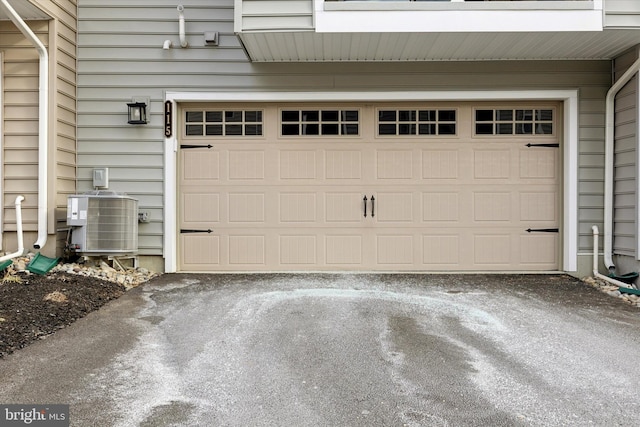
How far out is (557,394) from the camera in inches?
104

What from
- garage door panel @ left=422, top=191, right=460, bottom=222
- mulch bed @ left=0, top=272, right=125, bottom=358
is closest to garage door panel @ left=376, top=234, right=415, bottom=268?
garage door panel @ left=422, top=191, right=460, bottom=222

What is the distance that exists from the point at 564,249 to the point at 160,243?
16.2 ft

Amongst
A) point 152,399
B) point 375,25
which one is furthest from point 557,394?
point 375,25

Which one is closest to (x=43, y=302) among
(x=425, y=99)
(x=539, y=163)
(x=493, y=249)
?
(x=425, y=99)

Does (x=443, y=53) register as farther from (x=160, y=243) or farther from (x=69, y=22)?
(x=69, y=22)

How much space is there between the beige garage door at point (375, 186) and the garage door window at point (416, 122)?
0.01 meters

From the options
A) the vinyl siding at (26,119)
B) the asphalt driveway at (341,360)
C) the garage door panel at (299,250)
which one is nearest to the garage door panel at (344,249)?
the garage door panel at (299,250)

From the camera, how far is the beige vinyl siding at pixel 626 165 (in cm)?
529

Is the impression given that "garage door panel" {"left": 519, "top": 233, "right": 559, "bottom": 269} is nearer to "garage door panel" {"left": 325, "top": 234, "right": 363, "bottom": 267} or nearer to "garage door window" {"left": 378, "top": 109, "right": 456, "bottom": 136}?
"garage door window" {"left": 378, "top": 109, "right": 456, "bottom": 136}

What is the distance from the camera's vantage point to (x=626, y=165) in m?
5.47

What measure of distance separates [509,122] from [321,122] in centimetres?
233

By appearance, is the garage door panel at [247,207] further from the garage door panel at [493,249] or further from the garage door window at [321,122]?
the garage door panel at [493,249]

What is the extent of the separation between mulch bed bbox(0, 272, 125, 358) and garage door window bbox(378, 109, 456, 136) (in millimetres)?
3598

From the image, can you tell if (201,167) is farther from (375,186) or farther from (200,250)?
(375,186)
